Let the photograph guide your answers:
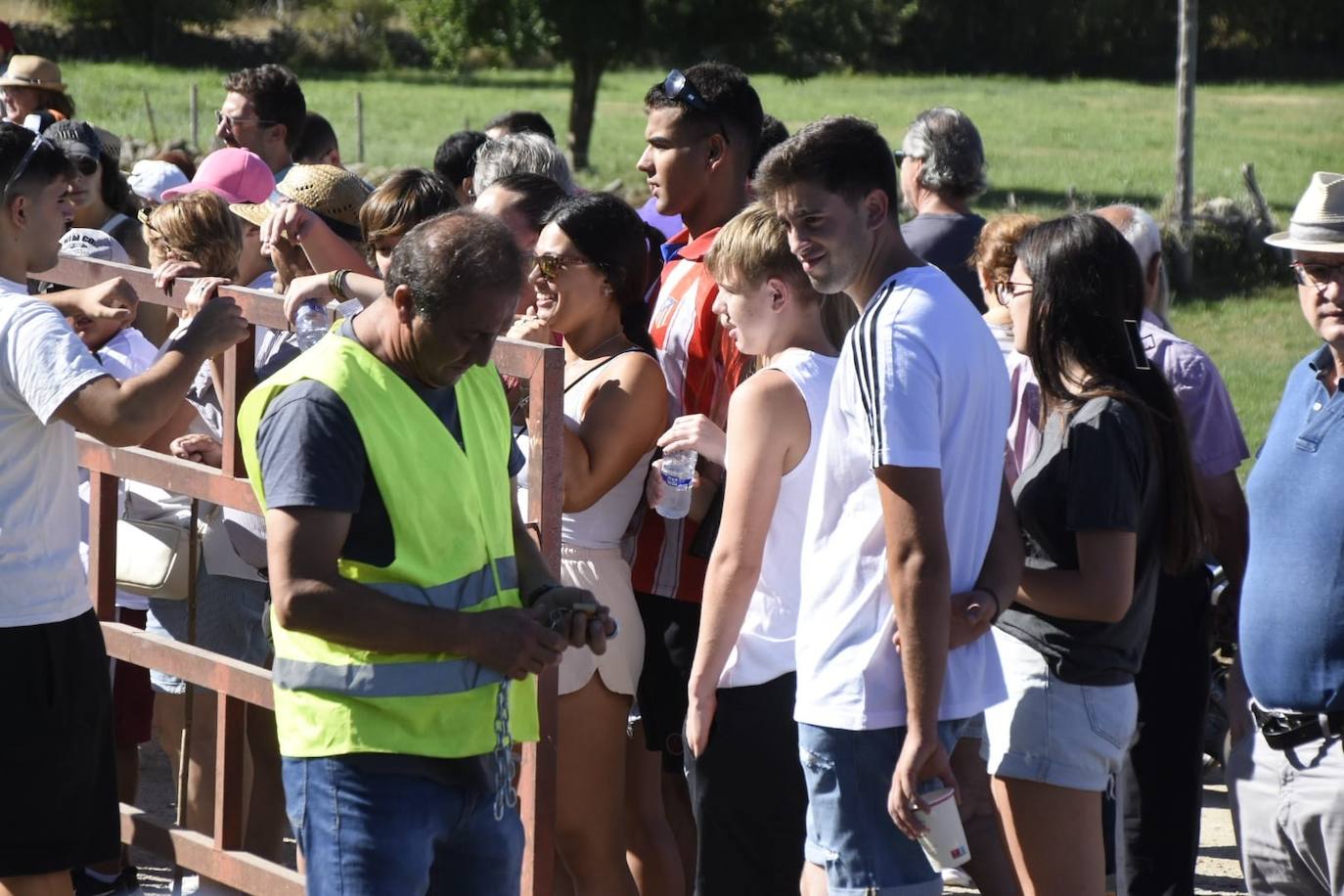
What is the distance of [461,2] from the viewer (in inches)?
1181

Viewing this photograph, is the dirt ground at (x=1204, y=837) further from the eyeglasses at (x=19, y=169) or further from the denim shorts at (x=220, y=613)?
the eyeglasses at (x=19, y=169)

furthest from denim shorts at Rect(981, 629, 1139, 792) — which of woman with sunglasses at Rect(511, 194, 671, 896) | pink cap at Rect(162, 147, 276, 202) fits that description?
pink cap at Rect(162, 147, 276, 202)

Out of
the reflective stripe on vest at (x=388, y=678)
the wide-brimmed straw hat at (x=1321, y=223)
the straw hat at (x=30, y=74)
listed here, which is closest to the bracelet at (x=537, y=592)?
the reflective stripe on vest at (x=388, y=678)

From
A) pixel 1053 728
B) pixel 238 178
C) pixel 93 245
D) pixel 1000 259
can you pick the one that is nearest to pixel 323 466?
pixel 1053 728

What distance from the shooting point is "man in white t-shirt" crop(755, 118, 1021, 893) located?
109 inches

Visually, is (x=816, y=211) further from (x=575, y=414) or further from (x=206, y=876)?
(x=206, y=876)

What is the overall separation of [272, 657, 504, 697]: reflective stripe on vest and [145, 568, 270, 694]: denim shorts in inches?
57.5

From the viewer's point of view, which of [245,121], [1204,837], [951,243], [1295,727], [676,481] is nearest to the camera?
[1295,727]

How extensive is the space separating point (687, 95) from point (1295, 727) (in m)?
2.46

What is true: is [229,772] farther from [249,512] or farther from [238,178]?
[238,178]

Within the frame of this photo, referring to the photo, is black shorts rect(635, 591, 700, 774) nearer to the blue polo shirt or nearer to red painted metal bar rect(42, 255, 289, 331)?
red painted metal bar rect(42, 255, 289, 331)

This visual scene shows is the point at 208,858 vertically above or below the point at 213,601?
below

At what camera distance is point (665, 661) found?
12.9ft

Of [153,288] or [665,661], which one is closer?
[153,288]
